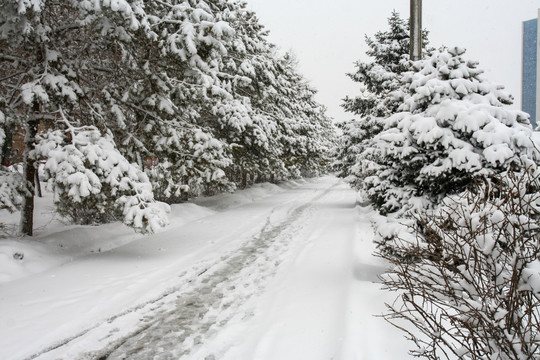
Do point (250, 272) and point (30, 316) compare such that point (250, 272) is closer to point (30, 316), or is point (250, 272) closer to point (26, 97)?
point (30, 316)

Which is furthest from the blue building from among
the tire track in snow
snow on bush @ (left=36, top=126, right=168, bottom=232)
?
snow on bush @ (left=36, top=126, right=168, bottom=232)

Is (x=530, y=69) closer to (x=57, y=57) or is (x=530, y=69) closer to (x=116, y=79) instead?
(x=116, y=79)

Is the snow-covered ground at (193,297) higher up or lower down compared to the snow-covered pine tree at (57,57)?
lower down

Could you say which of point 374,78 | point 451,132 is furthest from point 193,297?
point 374,78

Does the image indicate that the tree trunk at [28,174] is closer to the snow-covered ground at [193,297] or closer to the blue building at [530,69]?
the snow-covered ground at [193,297]

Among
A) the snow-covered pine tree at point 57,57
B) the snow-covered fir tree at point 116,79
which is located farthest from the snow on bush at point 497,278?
the snow-covered pine tree at point 57,57

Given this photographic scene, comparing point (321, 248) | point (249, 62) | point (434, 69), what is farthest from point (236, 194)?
point (434, 69)

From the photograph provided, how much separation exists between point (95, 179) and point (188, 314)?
123 inches

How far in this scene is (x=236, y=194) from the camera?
62.7 feet

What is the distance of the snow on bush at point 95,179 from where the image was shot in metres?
6.18

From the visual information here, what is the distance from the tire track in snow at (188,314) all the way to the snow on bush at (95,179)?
1510 mm

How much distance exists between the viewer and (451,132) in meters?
5.02

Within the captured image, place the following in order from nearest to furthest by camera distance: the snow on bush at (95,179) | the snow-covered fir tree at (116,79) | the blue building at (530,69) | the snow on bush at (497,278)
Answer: the snow on bush at (497,278)
the snow on bush at (95,179)
the snow-covered fir tree at (116,79)
the blue building at (530,69)

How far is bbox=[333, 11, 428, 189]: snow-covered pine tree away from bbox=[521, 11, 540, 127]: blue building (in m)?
4.58
